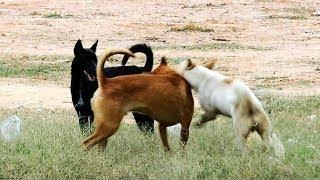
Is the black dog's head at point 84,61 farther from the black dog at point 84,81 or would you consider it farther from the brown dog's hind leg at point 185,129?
the brown dog's hind leg at point 185,129

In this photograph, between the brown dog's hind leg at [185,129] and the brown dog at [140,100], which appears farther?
the brown dog's hind leg at [185,129]

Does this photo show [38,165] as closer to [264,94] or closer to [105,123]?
[105,123]

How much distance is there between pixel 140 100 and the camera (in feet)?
23.5

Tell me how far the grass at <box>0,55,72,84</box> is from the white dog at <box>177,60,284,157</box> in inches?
271

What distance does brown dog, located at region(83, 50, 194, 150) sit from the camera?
7035 millimetres

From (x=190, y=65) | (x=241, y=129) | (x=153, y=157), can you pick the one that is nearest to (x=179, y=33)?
(x=190, y=65)

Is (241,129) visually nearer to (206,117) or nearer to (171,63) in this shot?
(206,117)

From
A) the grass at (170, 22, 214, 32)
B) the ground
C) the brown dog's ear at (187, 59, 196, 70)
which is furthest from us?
the grass at (170, 22, 214, 32)

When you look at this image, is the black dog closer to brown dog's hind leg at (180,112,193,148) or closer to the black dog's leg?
the black dog's leg

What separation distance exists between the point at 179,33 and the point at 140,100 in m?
14.6

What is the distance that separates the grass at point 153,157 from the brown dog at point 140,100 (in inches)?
8.9

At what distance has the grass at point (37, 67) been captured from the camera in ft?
47.9

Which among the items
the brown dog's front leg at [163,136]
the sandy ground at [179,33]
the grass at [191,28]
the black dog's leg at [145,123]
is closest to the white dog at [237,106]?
the brown dog's front leg at [163,136]

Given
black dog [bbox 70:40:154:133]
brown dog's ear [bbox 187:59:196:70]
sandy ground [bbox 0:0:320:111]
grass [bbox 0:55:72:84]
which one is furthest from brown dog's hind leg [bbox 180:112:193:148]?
grass [bbox 0:55:72:84]
